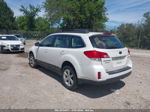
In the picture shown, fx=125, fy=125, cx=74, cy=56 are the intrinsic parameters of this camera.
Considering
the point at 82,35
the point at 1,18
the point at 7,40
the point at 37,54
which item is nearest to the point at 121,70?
the point at 82,35

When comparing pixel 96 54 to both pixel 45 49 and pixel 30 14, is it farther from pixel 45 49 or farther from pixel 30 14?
pixel 30 14

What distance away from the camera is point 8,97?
11.1 ft

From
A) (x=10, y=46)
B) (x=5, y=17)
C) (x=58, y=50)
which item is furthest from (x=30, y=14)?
(x=58, y=50)

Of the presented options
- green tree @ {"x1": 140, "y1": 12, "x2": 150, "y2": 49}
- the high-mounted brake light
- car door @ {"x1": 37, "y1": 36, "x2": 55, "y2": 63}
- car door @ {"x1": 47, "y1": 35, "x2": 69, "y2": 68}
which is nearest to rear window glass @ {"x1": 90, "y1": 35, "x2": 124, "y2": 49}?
the high-mounted brake light

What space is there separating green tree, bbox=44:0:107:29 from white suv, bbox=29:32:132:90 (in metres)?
21.8

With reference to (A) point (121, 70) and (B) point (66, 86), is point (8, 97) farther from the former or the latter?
(A) point (121, 70)

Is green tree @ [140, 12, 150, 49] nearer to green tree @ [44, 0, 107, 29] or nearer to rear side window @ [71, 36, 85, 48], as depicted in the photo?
green tree @ [44, 0, 107, 29]

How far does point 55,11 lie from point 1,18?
17144 mm

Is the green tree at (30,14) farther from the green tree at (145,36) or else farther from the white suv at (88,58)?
the white suv at (88,58)

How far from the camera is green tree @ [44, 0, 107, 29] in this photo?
25266mm

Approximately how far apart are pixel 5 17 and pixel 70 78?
37.1m

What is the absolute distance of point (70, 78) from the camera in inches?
154

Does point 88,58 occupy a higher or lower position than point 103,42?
lower

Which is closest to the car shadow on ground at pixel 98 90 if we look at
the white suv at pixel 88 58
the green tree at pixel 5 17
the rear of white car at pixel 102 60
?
the white suv at pixel 88 58
